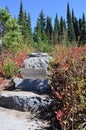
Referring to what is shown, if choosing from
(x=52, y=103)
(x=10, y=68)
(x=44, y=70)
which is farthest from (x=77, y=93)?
(x=10, y=68)

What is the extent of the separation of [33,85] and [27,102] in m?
1.01

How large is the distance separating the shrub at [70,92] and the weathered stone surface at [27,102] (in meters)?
0.37

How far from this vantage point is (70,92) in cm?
675

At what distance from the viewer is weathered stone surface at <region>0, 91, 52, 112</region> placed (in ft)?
24.7

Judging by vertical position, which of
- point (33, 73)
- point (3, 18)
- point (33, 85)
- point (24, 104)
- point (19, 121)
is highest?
point (3, 18)

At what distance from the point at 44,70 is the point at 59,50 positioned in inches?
50.3

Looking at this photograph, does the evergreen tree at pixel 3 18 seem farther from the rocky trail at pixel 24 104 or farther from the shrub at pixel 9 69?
the rocky trail at pixel 24 104

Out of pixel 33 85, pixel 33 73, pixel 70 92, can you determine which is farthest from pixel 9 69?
pixel 70 92

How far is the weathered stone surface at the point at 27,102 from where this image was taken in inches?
296

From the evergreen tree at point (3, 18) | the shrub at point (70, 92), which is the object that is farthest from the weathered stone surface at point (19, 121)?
the evergreen tree at point (3, 18)

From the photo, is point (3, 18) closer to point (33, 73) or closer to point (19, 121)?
point (33, 73)

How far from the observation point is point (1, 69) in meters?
10.5

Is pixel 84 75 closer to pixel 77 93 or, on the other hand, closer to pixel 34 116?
pixel 77 93

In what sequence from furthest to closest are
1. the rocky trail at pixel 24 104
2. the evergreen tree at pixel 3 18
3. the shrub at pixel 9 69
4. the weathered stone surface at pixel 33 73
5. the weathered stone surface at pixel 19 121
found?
the evergreen tree at pixel 3 18 < the shrub at pixel 9 69 < the weathered stone surface at pixel 33 73 < the rocky trail at pixel 24 104 < the weathered stone surface at pixel 19 121
